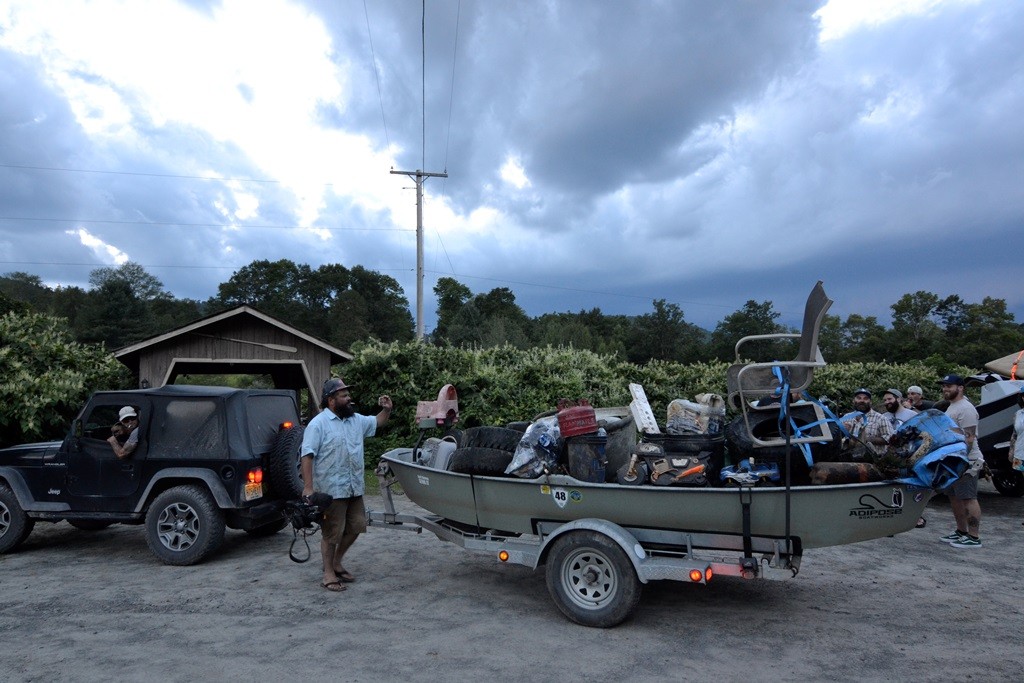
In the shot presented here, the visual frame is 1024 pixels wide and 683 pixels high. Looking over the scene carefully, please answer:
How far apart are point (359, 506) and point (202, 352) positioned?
10803 millimetres

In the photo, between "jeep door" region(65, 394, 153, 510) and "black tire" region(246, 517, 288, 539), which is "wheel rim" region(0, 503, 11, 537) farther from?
"black tire" region(246, 517, 288, 539)

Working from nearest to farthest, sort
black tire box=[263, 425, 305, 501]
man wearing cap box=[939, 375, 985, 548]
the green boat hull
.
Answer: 1. the green boat hull
2. black tire box=[263, 425, 305, 501]
3. man wearing cap box=[939, 375, 985, 548]

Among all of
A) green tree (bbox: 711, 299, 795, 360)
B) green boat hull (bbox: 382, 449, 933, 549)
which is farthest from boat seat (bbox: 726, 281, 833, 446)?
green tree (bbox: 711, 299, 795, 360)

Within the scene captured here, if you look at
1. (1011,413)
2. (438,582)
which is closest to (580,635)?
(438,582)

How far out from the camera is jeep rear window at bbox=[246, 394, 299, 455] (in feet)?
23.0

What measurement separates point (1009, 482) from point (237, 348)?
14860 millimetres

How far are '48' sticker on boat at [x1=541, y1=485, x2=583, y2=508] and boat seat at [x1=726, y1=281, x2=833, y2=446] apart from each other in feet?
4.41

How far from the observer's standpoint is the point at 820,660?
14.4 ft

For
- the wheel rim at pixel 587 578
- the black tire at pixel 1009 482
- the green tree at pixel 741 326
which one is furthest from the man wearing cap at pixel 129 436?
the green tree at pixel 741 326

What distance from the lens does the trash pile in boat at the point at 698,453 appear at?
466 cm

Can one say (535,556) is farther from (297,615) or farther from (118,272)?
(118,272)

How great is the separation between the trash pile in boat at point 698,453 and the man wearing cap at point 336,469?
87 cm

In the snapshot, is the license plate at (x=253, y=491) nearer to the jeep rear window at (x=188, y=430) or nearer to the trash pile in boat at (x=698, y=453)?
the jeep rear window at (x=188, y=430)

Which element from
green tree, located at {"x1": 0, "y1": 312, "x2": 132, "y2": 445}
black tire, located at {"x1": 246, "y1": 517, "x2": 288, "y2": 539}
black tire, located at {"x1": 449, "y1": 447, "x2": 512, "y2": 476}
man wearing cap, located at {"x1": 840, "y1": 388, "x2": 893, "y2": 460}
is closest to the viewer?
black tire, located at {"x1": 449, "y1": 447, "x2": 512, "y2": 476}
